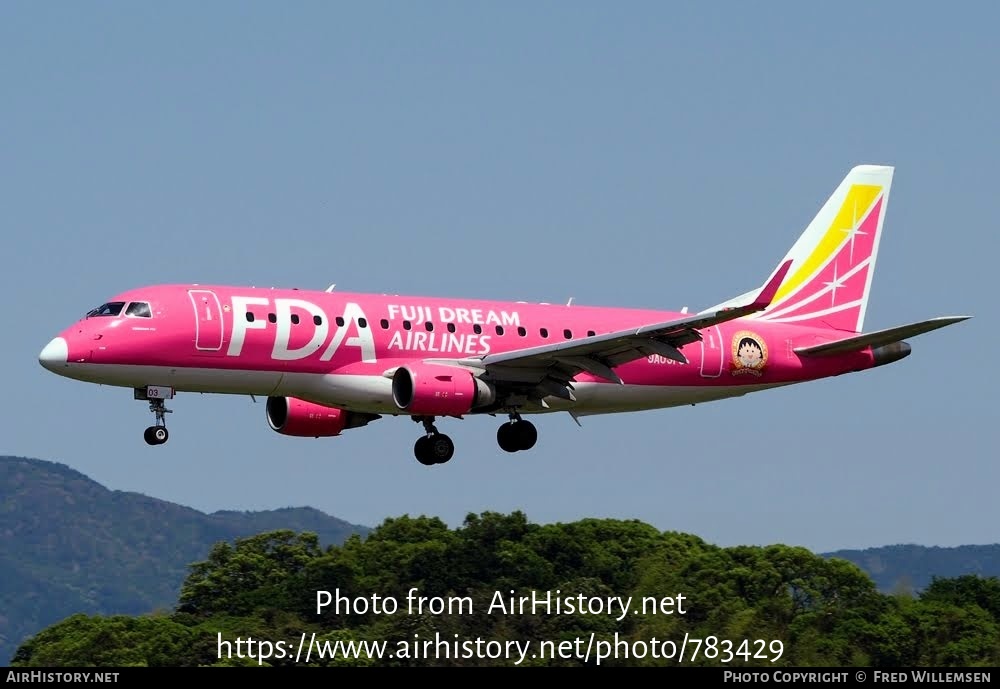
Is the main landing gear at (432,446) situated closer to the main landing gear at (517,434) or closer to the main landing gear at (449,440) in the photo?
the main landing gear at (449,440)

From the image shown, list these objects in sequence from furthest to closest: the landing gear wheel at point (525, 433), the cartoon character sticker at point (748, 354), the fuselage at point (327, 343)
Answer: the cartoon character sticker at point (748, 354)
the landing gear wheel at point (525, 433)
the fuselage at point (327, 343)

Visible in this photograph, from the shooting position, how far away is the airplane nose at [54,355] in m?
49.9

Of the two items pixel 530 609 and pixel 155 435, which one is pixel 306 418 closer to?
pixel 155 435

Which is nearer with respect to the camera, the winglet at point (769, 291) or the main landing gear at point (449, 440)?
the winglet at point (769, 291)

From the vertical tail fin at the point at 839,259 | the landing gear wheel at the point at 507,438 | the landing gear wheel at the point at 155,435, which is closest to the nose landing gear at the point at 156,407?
the landing gear wheel at the point at 155,435

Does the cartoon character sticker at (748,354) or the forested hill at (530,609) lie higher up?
the cartoon character sticker at (748,354)

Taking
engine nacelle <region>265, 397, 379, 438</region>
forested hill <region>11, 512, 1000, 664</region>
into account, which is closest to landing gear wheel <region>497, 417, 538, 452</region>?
engine nacelle <region>265, 397, 379, 438</region>

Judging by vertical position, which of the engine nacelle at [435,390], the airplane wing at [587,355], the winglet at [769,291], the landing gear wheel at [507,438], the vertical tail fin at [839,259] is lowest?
the landing gear wheel at [507,438]

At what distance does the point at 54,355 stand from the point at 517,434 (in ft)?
48.1

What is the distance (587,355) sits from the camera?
5375 cm

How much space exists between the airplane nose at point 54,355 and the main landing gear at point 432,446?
1106cm

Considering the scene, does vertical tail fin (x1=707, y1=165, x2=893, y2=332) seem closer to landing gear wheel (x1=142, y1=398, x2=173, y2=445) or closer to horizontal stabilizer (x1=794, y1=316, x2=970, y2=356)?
horizontal stabilizer (x1=794, y1=316, x2=970, y2=356)

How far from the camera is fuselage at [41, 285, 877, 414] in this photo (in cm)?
5025
